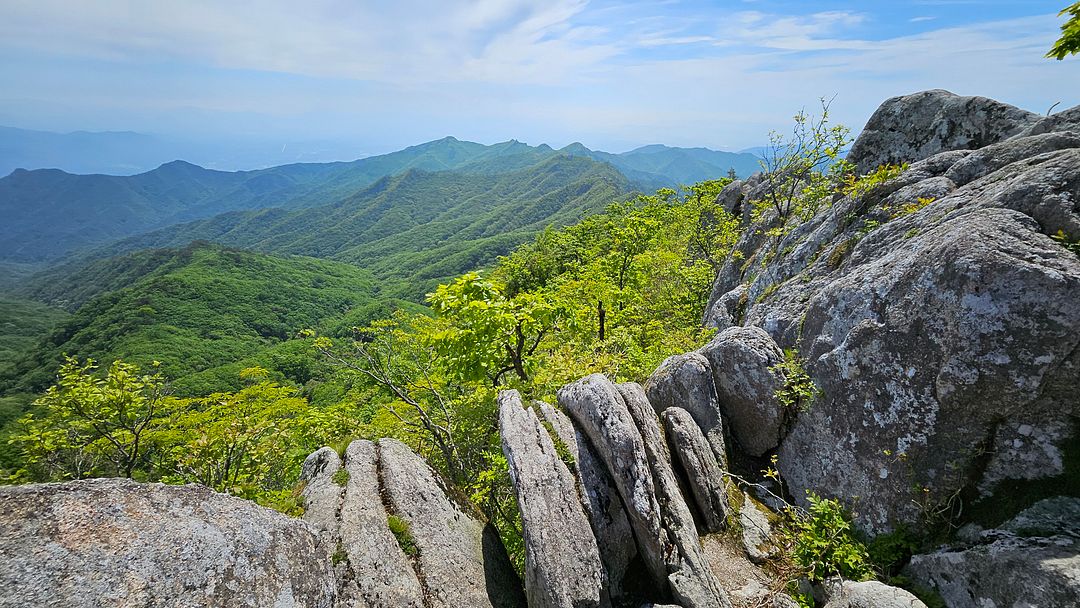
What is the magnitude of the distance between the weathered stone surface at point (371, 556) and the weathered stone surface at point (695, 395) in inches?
272

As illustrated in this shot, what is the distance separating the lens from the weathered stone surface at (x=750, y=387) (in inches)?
422

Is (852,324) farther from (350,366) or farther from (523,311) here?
(350,366)

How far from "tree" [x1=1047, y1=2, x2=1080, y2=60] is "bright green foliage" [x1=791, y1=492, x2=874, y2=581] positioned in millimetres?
7930

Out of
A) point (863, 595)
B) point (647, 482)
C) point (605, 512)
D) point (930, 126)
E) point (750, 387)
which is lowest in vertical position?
point (863, 595)

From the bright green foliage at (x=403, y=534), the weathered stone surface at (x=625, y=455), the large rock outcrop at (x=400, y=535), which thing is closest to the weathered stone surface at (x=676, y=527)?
the weathered stone surface at (x=625, y=455)

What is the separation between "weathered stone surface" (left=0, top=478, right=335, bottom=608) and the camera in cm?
457

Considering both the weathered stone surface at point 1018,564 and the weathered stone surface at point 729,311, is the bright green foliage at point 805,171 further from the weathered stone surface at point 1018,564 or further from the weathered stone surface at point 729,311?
the weathered stone surface at point 1018,564

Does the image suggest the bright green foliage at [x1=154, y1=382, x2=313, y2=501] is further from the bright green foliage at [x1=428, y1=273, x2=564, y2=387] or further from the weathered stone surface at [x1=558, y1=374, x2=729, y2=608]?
the weathered stone surface at [x1=558, y1=374, x2=729, y2=608]

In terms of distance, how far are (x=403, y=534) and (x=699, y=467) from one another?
6364 mm

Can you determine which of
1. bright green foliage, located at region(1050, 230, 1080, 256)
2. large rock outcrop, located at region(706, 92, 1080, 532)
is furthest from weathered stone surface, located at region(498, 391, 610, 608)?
bright green foliage, located at region(1050, 230, 1080, 256)

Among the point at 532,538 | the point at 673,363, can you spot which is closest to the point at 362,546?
the point at 532,538

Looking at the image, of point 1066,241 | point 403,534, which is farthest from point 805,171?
point 403,534

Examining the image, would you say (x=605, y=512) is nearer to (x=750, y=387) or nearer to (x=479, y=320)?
(x=750, y=387)

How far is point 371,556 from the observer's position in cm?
767
